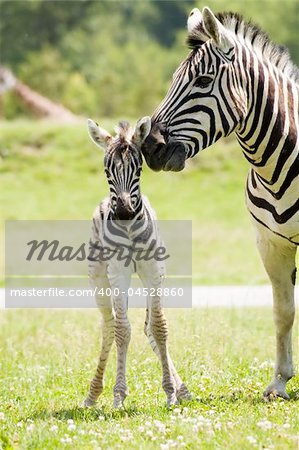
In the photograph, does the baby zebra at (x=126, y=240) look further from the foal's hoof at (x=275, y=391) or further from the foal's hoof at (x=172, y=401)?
the foal's hoof at (x=275, y=391)

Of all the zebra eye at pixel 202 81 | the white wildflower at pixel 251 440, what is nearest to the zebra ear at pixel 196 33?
the zebra eye at pixel 202 81

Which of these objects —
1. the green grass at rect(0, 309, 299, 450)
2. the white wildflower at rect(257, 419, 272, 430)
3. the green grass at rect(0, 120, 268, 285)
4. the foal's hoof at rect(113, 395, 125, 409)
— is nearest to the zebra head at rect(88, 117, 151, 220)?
the foal's hoof at rect(113, 395, 125, 409)

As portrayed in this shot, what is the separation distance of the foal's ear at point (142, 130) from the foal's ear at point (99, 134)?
259 mm

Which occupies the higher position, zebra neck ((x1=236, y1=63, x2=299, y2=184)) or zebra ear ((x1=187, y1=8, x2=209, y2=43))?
zebra ear ((x1=187, y1=8, x2=209, y2=43))

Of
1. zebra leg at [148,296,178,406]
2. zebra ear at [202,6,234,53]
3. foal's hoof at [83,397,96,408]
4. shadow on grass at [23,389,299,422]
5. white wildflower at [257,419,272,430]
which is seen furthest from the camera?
foal's hoof at [83,397,96,408]

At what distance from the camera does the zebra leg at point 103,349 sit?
7246mm

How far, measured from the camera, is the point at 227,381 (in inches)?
306

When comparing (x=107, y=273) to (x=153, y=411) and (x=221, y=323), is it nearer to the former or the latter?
(x=153, y=411)

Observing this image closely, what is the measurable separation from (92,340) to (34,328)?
1.92 metres

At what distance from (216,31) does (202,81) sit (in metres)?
0.36

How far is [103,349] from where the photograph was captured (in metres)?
7.33

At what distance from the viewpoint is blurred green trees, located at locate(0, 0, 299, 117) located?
52.8 metres

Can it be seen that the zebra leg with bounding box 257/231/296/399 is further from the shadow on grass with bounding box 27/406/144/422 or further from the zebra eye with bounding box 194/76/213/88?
the zebra eye with bounding box 194/76/213/88

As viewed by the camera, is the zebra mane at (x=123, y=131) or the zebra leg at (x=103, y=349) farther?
the zebra leg at (x=103, y=349)
